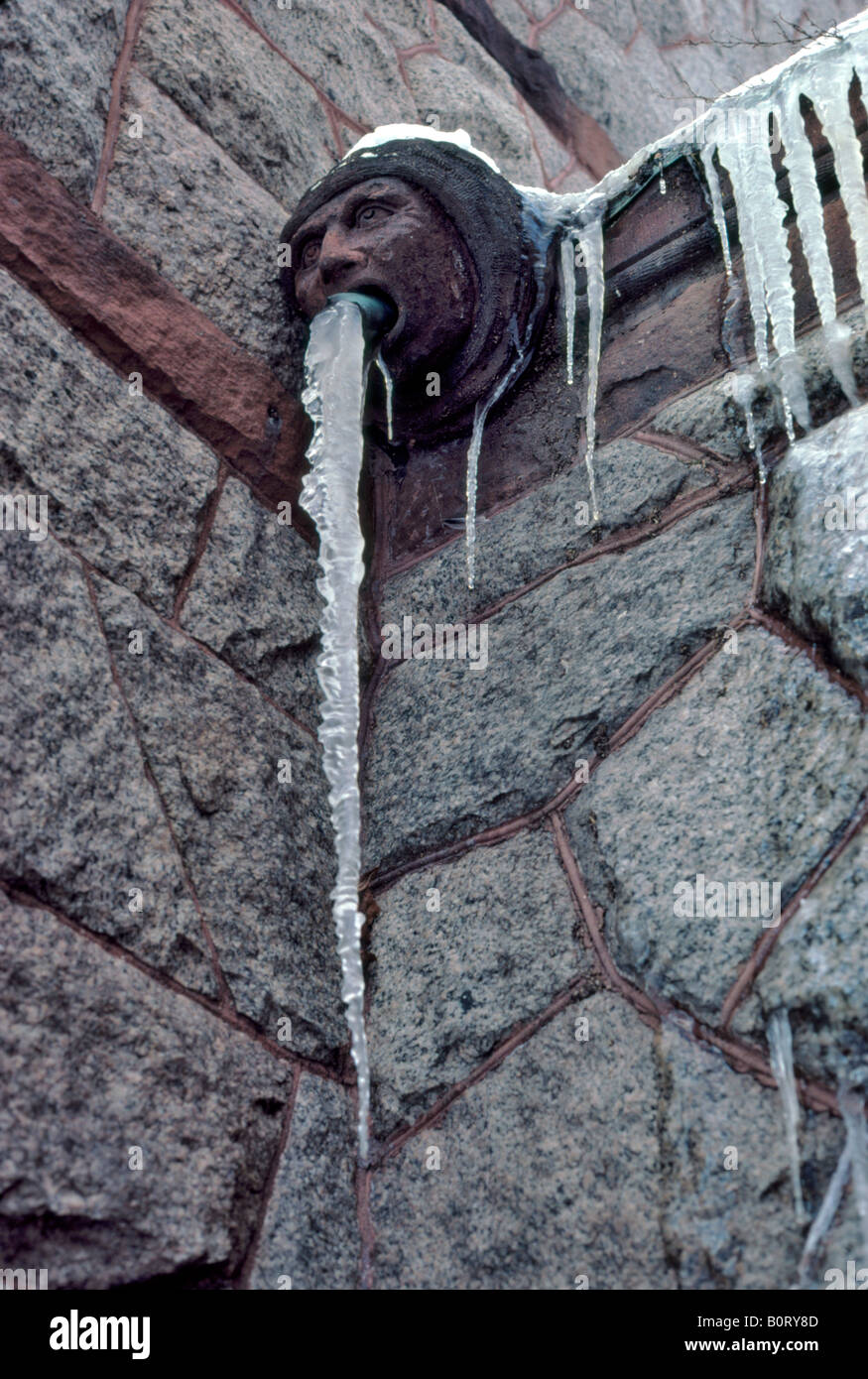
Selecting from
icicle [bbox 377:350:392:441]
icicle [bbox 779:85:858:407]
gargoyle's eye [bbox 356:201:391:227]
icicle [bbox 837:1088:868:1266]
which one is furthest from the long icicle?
icicle [bbox 837:1088:868:1266]

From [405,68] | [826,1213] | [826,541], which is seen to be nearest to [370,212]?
[826,541]

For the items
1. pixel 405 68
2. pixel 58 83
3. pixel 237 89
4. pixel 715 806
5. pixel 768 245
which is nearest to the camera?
pixel 715 806

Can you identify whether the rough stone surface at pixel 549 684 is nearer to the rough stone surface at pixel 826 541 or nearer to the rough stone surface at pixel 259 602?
the rough stone surface at pixel 826 541

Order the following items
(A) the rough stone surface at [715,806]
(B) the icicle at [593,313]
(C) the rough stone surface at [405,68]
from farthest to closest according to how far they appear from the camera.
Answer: (C) the rough stone surface at [405,68], (B) the icicle at [593,313], (A) the rough stone surface at [715,806]

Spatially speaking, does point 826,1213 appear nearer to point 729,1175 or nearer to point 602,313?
point 729,1175

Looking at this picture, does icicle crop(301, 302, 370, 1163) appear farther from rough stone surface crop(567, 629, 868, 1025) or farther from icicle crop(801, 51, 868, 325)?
icicle crop(801, 51, 868, 325)

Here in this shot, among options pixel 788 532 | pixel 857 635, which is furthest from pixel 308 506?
pixel 857 635

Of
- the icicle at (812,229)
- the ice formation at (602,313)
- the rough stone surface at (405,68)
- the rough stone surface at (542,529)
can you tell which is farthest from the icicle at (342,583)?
the rough stone surface at (405,68)
